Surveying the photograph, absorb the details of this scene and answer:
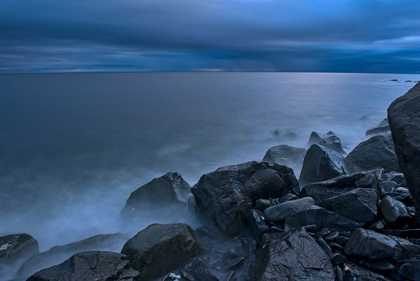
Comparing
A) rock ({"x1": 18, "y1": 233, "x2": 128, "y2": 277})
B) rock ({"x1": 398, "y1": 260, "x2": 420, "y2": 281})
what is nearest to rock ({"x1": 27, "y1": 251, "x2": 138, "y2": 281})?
rock ({"x1": 18, "y1": 233, "x2": 128, "y2": 277})

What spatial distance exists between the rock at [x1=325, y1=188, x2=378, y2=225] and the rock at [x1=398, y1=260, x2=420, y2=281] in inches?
36.4

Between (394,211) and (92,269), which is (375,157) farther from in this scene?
(92,269)

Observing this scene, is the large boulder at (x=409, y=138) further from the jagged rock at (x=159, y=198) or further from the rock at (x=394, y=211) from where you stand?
the jagged rock at (x=159, y=198)

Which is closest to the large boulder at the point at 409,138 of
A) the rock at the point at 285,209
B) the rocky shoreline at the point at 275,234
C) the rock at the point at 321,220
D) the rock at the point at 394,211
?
the rocky shoreline at the point at 275,234

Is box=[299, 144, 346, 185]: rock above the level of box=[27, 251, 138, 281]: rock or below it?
above

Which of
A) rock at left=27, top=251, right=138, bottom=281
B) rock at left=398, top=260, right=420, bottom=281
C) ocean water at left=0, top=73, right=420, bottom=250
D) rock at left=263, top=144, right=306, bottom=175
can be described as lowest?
ocean water at left=0, top=73, right=420, bottom=250

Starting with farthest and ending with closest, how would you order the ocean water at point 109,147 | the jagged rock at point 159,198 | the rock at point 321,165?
the ocean water at point 109,147, the jagged rock at point 159,198, the rock at point 321,165

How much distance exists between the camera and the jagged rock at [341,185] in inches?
188

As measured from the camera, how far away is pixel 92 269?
3879 mm

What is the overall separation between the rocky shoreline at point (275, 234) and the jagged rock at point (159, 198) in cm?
5

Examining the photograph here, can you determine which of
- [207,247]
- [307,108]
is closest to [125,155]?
[207,247]

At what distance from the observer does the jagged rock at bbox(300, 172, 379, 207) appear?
4785 mm

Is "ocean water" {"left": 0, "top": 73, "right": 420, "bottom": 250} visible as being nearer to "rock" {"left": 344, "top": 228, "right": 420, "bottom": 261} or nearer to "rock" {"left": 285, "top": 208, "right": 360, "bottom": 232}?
"rock" {"left": 285, "top": 208, "right": 360, "bottom": 232}

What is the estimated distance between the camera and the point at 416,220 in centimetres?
402
